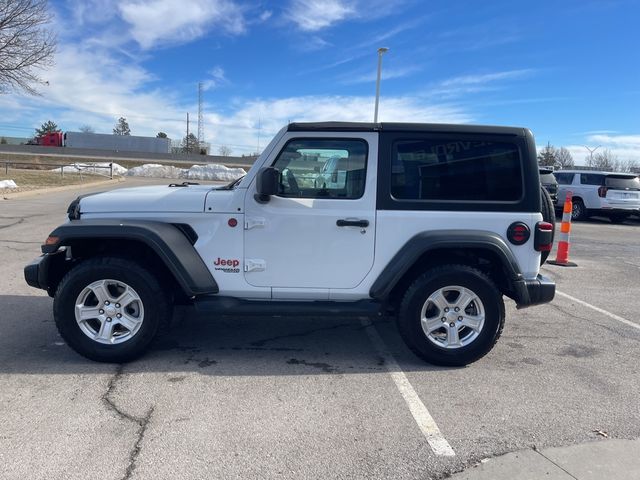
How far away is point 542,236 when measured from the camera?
4.19 m

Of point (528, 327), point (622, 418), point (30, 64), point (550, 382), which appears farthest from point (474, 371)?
point (30, 64)

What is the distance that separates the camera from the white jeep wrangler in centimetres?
Result: 408

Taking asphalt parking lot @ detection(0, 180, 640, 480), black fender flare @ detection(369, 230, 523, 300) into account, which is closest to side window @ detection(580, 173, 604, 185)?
asphalt parking lot @ detection(0, 180, 640, 480)

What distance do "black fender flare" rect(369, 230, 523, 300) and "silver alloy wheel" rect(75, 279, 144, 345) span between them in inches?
76.9

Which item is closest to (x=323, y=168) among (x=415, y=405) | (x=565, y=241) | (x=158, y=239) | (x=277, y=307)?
(x=277, y=307)

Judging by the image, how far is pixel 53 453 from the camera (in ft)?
9.33

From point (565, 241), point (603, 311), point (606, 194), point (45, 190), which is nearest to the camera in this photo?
point (603, 311)

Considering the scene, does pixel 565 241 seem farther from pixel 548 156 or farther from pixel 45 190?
pixel 548 156

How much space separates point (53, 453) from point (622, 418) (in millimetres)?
3596

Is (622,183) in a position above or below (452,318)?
above

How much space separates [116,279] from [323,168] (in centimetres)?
188

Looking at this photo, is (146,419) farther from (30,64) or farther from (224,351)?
(30,64)

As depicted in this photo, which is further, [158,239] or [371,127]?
[371,127]

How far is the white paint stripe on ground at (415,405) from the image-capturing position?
3.04 metres
